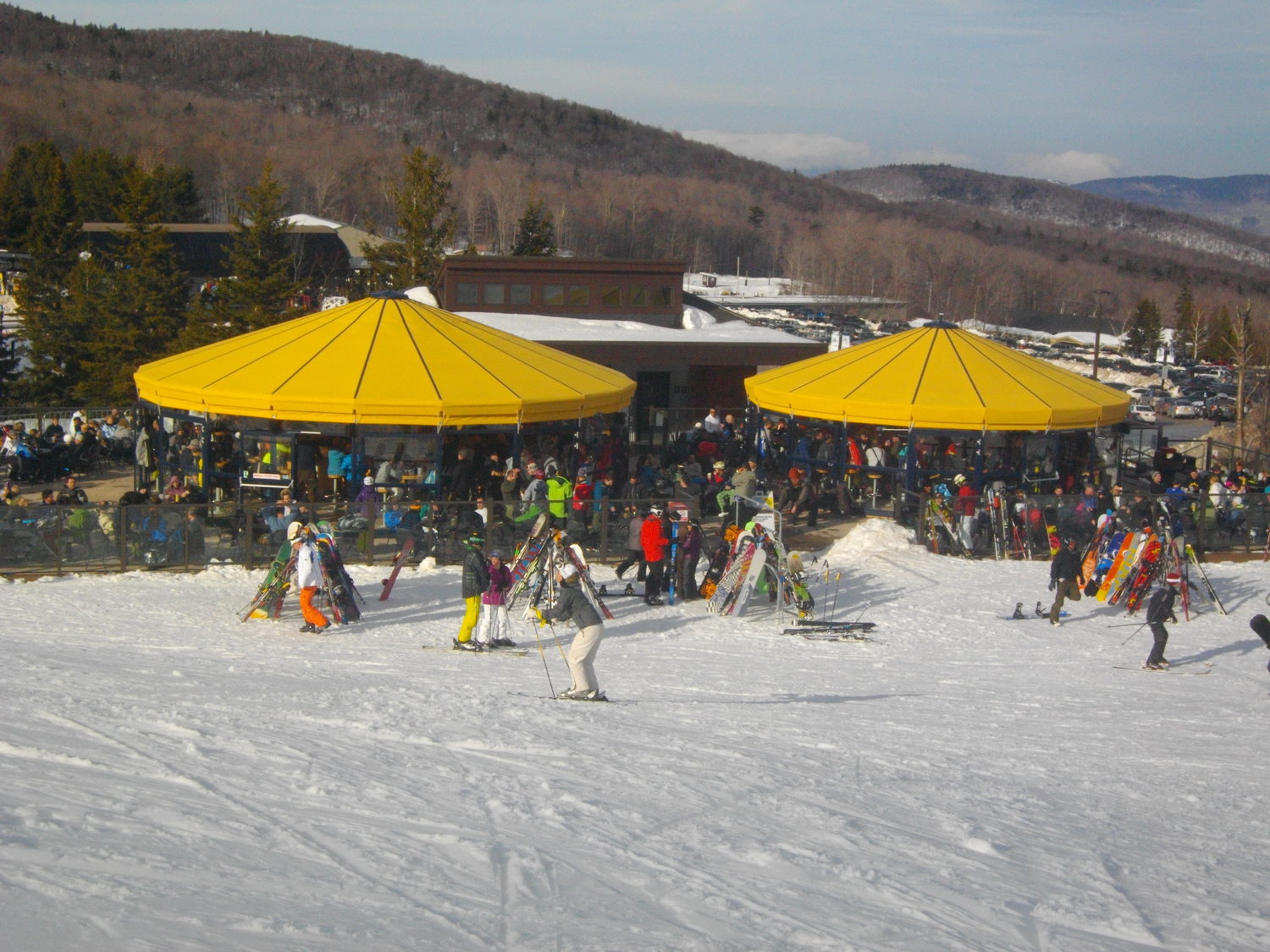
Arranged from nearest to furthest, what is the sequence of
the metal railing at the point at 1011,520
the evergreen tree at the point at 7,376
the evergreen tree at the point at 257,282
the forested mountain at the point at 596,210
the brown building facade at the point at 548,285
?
the metal railing at the point at 1011,520 < the evergreen tree at the point at 7,376 < the brown building facade at the point at 548,285 < the evergreen tree at the point at 257,282 < the forested mountain at the point at 596,210

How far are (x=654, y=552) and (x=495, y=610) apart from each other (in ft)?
8.66

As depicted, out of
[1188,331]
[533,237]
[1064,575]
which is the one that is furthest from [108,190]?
[1188,331]

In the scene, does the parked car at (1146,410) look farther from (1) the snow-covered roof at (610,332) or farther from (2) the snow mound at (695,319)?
(1) the snow-covered roof at (610,332)

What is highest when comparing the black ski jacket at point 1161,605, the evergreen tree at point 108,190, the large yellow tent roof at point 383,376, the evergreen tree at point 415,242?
the evergreen tree at point 108,190

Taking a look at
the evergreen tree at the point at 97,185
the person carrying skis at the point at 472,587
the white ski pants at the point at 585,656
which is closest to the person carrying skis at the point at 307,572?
the person carrying skis at the point at 472,587

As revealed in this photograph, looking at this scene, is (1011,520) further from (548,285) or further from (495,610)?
(548,285)

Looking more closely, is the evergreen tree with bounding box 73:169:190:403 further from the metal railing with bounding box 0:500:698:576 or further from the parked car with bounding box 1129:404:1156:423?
the parked car with bounding box 1129:404:1156:423

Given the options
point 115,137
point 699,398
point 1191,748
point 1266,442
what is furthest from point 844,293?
point 1191,748

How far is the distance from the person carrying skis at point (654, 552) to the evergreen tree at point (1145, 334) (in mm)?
81729

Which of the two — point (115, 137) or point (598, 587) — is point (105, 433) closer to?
point (598, 587)

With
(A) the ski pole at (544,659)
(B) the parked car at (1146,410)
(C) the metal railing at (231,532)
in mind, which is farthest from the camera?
(B) the parked car at (1146,410)

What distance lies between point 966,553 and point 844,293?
10528 cm

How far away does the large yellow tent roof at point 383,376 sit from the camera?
18.3 metres

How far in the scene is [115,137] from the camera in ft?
412
